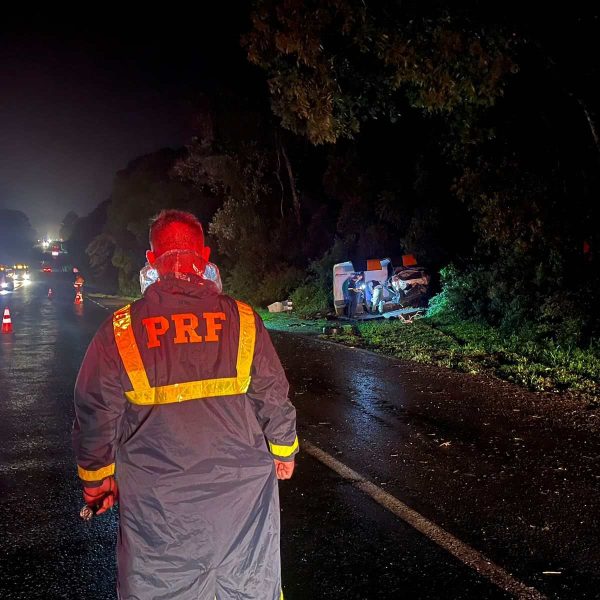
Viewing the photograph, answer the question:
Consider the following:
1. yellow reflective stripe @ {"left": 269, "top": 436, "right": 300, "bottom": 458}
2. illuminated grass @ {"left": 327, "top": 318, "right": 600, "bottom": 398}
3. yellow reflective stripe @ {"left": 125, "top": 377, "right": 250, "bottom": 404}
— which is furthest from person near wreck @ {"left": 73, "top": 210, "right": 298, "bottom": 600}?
illuminated grass @ {"left": 327, "top": 318, "right": 600, "bottom": 398}

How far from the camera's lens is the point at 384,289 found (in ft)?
58.2

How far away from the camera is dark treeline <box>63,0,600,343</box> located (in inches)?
324

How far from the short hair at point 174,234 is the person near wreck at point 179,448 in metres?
0.10

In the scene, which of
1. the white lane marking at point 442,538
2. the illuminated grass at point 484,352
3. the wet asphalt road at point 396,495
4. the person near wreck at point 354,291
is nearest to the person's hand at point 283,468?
the wet asphalt road at point 396,495

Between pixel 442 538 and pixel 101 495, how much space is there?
253 centimetres

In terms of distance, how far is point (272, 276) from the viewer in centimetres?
2597

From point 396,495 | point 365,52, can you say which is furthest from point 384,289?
point 396,495

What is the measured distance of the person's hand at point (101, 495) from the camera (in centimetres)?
231

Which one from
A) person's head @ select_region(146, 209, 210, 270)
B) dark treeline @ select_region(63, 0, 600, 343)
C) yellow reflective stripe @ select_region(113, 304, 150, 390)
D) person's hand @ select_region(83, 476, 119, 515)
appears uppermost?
dark treeline @ select_region(63, 0, 600, 343)

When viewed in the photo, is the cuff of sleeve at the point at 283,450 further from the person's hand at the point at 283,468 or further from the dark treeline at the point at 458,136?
the dark treeline at the point at 458,136

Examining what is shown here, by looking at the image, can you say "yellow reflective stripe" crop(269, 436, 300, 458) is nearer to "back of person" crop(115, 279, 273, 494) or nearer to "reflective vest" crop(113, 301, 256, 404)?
"back of person" crop(115, 279, 273, 494)

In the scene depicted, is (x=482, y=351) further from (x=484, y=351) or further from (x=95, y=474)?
(x=95, y=474)

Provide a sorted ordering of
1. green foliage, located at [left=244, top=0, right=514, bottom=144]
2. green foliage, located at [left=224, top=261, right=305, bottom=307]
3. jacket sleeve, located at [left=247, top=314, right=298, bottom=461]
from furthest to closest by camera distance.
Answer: green foliage, located at [left=224, top=261, right=305, bottom=307], green foliage, located at [left=244, top=0, right=514, bottom=144], jacket sleeve, located at [left=247, top=314, right=298, bottom=461]

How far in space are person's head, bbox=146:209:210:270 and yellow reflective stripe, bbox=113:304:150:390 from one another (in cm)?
35
